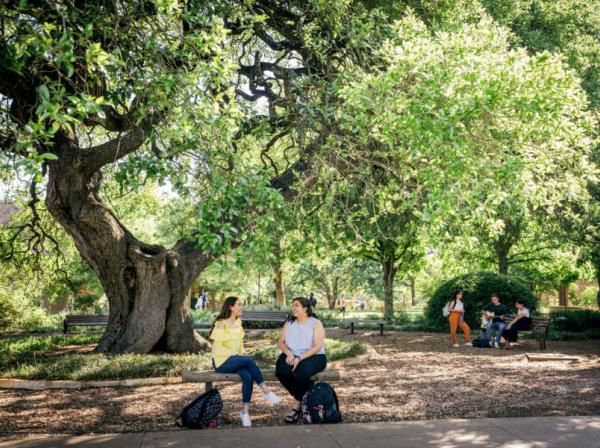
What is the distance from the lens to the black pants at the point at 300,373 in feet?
22.2

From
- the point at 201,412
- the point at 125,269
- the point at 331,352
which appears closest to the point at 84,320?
the point at 125,269

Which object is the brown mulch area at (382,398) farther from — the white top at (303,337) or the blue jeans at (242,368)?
the white top at (303,337)

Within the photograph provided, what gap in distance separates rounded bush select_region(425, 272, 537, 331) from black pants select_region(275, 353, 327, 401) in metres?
15.4

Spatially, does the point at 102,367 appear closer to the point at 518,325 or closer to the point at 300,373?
the point at 300,373

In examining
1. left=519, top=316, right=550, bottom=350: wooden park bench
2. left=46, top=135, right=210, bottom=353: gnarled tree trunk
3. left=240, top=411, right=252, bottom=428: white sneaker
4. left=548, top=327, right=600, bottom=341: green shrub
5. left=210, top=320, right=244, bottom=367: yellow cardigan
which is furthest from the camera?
left=548, top=327, right=600, bottom=341: green shrub

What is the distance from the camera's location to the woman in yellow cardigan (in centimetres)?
670

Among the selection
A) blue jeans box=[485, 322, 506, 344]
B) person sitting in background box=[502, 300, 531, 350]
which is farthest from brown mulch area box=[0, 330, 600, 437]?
blue jeans box=[485, 322, 506, 344]

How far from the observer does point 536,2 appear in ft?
51.2

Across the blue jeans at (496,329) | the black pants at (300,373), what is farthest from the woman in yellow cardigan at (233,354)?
the blue jeans at (496,329)

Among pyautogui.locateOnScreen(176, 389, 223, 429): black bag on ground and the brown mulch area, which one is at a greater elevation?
pyautogui.locateOnScreen(176, 389, 223, 429): black bag on ground

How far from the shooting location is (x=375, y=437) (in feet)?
19.5

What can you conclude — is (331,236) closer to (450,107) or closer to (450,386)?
(450,386)

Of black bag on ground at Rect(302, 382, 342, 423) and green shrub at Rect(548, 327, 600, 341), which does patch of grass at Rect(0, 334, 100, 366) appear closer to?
black bag on ground at Rect(302, 382, 342, 423)

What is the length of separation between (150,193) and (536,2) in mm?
16747
